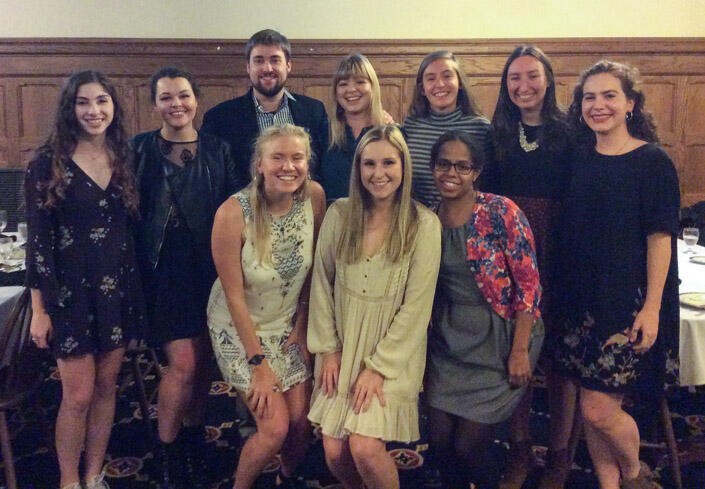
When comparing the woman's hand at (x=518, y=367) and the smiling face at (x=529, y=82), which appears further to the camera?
the smiling face at (x=529, y=82)

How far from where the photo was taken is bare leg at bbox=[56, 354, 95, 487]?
2018 mm

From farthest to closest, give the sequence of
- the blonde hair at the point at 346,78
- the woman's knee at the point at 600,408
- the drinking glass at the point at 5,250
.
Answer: the drinking glass at the point at 5,250
the blonde hair at the point at 346,78
the woman's knee at the point at 600,408

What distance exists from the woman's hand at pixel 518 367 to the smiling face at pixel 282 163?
0.91 m

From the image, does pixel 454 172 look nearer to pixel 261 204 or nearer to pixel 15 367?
pixel 261 204

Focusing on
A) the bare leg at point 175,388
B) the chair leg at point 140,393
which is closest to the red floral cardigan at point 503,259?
the bare leg at point 175,388

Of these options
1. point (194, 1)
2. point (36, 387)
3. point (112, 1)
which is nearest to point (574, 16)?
point (194, 1)

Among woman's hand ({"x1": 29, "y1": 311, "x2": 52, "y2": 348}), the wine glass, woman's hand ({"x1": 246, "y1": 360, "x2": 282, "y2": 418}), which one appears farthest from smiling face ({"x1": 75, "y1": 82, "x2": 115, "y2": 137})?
the wine glass

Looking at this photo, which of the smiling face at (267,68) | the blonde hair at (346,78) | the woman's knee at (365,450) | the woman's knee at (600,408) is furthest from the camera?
the smiling face at (267,68)

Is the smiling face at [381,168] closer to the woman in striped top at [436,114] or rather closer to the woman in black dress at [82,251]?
the woman in striped top at [436,114]

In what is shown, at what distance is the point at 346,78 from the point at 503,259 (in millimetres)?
1025

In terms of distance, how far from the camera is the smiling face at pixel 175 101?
218cm

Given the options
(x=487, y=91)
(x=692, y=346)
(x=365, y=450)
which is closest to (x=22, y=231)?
(x=365, y=450)

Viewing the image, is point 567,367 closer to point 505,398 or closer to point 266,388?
point 505,398

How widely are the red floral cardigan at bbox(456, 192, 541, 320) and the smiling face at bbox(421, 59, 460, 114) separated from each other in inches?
25.4
